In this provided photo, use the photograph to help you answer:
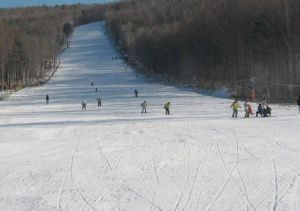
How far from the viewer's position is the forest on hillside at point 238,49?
4603 cm

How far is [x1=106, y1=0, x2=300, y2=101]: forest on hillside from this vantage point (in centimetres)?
4603

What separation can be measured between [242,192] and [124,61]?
367 ft

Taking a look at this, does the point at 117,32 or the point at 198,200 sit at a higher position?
the point at 117,32

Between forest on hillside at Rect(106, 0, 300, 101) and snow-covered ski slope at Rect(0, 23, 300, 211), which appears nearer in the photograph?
snow-covered ski slope at Rect(0, 23, 300, 211)

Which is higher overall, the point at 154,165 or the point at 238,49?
the point at 238,49

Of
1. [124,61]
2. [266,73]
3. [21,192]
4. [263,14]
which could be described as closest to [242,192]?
[21,192]

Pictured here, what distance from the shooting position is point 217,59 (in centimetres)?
6925

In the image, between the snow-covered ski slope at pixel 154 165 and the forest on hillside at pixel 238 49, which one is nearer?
the snow-covered ski slope at pixel 154 165

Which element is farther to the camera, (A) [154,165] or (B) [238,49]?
(B) [238,49]

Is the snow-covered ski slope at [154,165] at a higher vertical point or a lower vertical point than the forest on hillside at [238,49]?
lower

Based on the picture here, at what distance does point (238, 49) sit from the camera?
196 feet

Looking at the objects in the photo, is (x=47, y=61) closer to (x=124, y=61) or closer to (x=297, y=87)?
(x=124, y=61)

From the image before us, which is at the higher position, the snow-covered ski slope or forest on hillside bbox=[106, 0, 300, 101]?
forest on hillside bbox=[106, 0, 300, 101]

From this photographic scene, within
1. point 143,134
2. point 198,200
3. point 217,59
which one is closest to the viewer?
point 198,200
